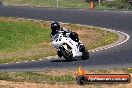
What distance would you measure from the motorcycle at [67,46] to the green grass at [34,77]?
6.68ft

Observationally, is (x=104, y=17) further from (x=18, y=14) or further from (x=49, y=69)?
(x=49, y=69)

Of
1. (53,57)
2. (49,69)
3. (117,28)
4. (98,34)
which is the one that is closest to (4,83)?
(49,69)

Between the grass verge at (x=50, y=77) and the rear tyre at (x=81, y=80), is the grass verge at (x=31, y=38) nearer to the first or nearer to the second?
the grass verge at (x=50, y=77)

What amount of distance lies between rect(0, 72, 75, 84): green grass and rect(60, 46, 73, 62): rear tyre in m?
2.10

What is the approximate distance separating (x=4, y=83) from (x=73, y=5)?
1414 inches

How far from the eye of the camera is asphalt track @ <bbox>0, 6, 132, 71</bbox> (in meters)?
22.0

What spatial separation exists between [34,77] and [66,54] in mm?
3189

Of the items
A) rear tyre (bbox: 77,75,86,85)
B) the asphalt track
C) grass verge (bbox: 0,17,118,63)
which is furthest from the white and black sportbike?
rear tyre (bbox: 77,75,86,85)

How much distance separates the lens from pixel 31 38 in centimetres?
3312

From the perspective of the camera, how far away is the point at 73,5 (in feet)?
171

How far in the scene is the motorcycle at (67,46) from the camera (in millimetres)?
21172

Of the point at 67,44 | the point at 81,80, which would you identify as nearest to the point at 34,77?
the point at 81,80

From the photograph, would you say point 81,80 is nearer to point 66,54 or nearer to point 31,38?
point 66,54

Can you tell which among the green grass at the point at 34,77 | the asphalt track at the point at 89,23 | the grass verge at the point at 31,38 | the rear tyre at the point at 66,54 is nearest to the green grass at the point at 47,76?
the green grass at the point at 34,77
